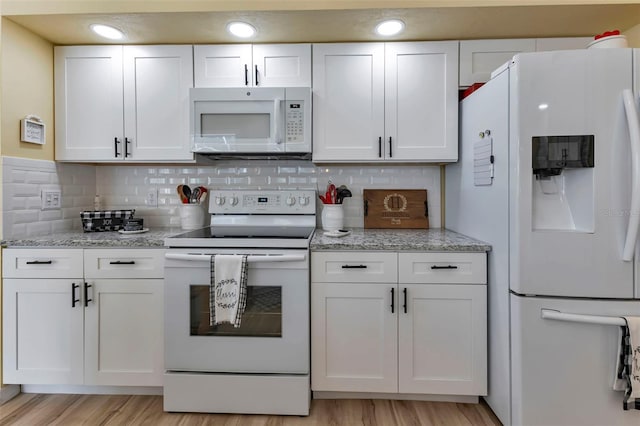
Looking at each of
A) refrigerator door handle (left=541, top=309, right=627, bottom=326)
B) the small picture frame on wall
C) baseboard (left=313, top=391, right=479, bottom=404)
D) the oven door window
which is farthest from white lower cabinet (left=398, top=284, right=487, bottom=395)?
the small picture frame on wall

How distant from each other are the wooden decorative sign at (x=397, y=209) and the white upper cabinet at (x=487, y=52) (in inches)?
30.7

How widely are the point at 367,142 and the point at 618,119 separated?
1.19 m

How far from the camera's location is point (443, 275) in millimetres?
1823

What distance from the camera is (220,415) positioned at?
1.83 m

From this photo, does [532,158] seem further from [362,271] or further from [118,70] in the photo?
[118,70]

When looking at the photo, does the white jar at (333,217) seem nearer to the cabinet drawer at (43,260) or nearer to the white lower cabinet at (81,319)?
the white lower cabinet at (81,319)

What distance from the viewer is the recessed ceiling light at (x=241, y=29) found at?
1984 mm

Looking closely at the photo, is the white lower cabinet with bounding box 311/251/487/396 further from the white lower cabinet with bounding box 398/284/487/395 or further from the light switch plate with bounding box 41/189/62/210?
the light switch plate with bounding box 41/189/62/210

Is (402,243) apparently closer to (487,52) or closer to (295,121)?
(295,121)

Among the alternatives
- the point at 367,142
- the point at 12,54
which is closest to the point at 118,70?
the point at 12,54

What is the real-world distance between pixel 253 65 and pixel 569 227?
189 cm

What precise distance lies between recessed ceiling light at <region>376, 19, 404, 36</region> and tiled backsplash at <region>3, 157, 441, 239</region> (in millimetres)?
845

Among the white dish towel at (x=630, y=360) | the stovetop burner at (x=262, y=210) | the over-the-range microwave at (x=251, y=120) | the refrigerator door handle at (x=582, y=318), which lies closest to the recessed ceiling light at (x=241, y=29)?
the over-the-range microwave at (x=251, y=120)

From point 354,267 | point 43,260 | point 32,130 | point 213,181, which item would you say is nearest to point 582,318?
point 354,267
